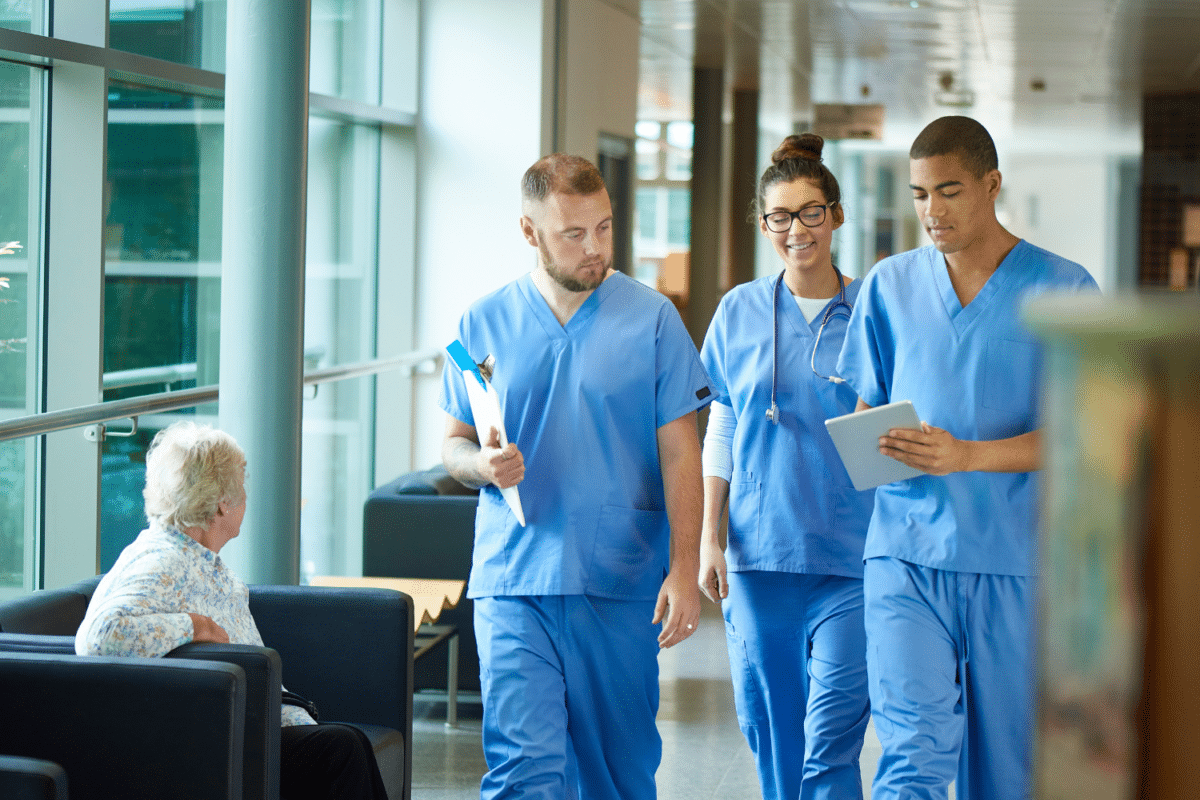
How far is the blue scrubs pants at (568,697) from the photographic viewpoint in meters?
2.46

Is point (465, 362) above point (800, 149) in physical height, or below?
below

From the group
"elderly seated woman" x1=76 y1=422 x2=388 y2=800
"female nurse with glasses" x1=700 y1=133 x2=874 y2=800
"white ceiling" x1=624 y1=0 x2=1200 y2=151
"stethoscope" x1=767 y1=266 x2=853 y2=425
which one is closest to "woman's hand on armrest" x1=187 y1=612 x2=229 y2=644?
"elderly seated woman" x1=76 y1=422 x2=388 y2=800

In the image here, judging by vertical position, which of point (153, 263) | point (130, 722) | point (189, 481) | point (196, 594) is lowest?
point (130, 722)

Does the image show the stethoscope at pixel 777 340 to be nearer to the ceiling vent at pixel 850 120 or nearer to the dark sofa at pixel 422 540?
the dark sofa at pixel 422 540

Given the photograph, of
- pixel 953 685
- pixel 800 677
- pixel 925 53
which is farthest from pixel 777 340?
pixel 925 53

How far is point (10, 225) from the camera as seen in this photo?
3.39m

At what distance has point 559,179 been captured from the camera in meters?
2.50

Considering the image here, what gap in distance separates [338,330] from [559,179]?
3.36 metres

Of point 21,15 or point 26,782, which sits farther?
point 21,15

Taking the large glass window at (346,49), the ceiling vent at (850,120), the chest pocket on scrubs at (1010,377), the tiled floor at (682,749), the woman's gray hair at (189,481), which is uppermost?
the ceiling vent at (850,120)

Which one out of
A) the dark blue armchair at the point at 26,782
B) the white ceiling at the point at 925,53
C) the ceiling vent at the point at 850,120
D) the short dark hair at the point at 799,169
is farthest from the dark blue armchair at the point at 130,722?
the ceiling vent at the point at 850,120

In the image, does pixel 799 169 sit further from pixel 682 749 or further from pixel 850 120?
pixel 850 120

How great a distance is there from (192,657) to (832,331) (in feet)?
5.03

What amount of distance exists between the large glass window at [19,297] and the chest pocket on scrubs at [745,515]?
1784mm
